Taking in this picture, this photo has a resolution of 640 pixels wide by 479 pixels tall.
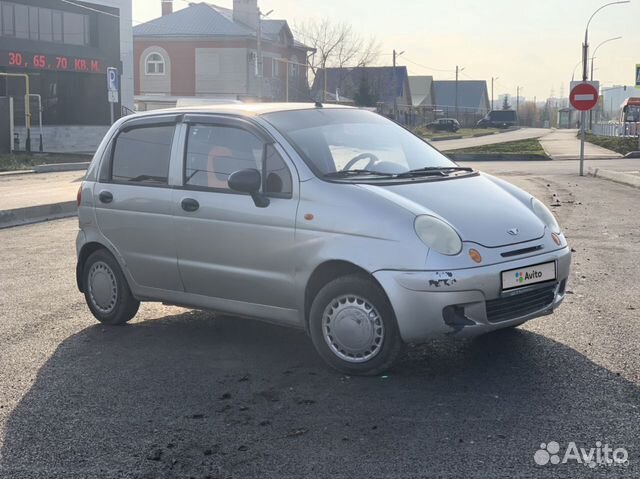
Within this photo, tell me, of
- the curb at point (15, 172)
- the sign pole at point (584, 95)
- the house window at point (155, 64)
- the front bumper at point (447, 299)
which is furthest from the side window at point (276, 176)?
the house window at point (155, 64)

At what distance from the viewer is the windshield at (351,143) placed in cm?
555

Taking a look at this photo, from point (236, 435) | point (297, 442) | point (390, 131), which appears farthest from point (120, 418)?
point (390, 131)

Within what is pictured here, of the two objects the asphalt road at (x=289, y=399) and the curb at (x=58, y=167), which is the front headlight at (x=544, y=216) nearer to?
the asphalt road at (x=289, y=399)

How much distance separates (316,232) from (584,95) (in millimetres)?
18177

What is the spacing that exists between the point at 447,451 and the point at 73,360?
9.22ft

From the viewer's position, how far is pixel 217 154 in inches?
231

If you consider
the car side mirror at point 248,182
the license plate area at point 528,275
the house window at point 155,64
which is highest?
the house window at point 155,64

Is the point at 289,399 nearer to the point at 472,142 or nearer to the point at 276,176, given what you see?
the point at 276,176

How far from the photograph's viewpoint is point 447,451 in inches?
153

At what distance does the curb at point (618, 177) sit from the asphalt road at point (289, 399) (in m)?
12.1

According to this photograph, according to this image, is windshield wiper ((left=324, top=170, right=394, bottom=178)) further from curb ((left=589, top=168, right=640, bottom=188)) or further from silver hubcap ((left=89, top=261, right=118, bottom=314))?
curb ((left=589, top=168, right=640, bottom=188))

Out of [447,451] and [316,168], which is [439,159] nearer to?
[316,168]

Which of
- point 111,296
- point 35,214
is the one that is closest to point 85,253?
point 111,296

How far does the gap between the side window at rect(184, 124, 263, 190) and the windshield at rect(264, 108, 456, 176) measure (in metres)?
0.24
